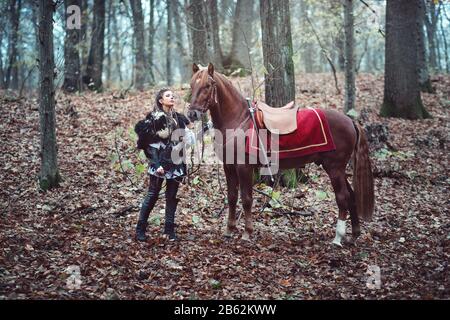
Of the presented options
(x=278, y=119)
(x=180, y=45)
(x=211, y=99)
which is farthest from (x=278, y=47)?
(x=180, y=45)

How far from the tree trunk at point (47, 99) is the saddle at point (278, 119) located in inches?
151

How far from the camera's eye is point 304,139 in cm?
602

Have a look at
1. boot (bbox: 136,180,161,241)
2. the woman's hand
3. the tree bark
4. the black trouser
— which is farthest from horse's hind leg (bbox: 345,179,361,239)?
the tree bark

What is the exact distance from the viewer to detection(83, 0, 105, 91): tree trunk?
56.7 feet

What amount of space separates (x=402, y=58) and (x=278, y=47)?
629cm

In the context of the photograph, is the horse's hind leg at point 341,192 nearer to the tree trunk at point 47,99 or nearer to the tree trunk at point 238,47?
the tree trunk at point 47,99

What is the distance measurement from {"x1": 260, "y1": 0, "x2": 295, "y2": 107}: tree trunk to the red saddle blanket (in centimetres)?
202

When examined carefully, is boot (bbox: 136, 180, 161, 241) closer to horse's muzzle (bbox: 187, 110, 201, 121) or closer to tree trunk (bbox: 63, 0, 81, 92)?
horse's muzzle (bbox: 187, 110, 201, 121)

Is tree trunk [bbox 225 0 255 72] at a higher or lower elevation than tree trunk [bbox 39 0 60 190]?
higher

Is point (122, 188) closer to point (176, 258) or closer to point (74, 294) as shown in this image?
A: point (176, 258)

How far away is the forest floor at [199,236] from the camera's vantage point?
15.8 feet

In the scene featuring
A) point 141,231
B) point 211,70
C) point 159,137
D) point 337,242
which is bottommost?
point 337,242

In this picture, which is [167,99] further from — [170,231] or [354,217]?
[354,217]

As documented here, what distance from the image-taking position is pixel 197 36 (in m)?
10.3
